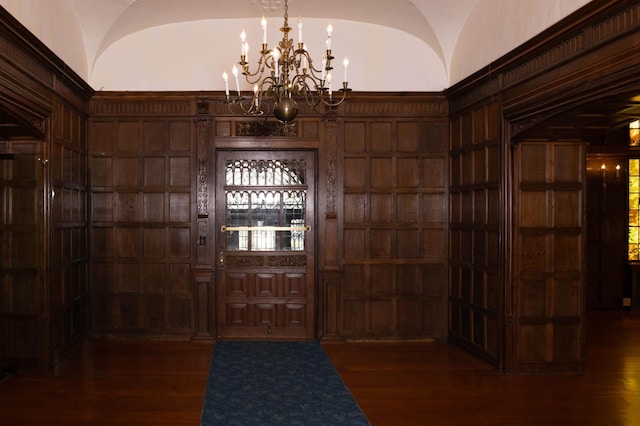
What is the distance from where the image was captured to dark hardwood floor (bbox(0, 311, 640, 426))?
163 inches

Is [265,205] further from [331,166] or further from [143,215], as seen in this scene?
[143,215]

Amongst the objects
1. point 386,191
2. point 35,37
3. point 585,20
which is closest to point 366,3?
point 386,191

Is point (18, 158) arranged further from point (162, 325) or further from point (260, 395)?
point (260, 395)

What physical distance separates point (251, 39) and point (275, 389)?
13.2 feet

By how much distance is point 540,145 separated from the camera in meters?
5.18

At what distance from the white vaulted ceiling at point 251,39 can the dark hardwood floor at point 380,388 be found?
3.10 metres

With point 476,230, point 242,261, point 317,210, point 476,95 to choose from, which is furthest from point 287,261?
point 476,95

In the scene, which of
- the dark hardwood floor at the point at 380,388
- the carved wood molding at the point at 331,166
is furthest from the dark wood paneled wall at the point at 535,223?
the carved wood molding at the point at 331,166

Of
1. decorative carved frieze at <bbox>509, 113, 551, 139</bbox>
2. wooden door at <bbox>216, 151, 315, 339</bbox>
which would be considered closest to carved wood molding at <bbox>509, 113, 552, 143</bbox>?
decorative carved frieze at <bbox>509, 113, 551, 139</bbox>

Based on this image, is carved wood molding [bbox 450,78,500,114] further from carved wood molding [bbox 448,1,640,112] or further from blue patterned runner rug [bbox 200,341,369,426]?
blue patterned runner rug [bbox 200,341,369,426]

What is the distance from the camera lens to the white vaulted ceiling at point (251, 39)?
591 cm

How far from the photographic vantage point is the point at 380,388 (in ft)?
15.7

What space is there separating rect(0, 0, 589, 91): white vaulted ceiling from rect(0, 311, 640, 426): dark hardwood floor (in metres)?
3.10

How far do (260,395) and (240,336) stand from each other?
2.09m
